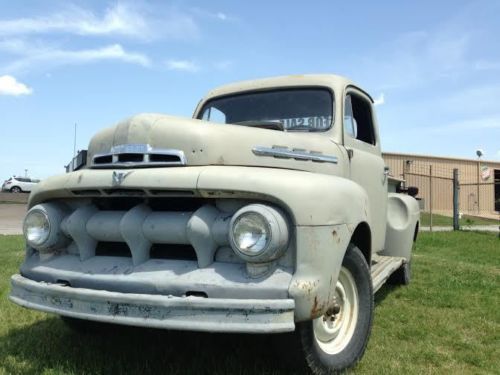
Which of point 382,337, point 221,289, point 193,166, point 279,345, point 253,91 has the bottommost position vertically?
point 382,337

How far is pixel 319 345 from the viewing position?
115 inches

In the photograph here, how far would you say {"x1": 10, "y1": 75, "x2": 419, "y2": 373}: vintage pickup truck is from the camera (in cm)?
255

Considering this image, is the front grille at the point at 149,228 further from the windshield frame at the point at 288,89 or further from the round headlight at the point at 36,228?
the windshield frame at the point at 288,89

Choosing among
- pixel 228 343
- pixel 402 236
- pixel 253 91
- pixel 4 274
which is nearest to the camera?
pixel 228 343

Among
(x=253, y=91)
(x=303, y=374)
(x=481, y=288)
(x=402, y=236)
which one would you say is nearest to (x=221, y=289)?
(x=303, y=374)

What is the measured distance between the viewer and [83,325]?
3883 mm

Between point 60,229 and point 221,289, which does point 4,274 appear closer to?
point 60,229

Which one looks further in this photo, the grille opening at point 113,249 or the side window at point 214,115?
the side window at point 214,115

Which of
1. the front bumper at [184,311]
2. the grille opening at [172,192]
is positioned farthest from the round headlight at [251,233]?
the grille opening at [172,192]

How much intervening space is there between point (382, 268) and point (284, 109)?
5.11 feet

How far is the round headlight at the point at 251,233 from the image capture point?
8.38ft

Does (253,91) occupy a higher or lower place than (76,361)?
higher

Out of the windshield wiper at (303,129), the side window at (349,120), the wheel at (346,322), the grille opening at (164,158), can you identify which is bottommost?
the wheel at (346,322)

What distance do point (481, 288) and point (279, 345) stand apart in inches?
156
